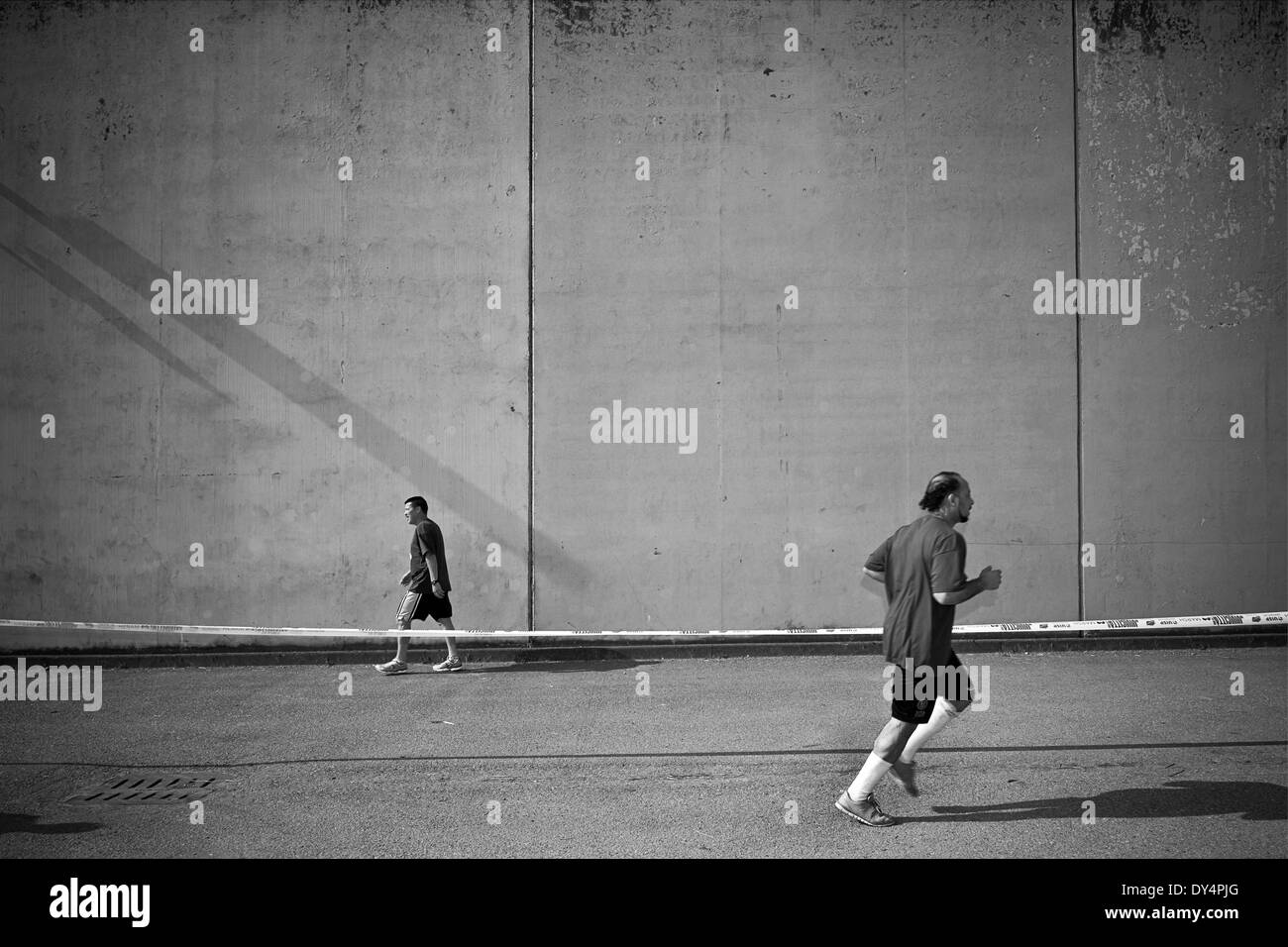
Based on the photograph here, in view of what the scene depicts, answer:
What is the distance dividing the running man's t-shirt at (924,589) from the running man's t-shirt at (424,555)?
6.49m

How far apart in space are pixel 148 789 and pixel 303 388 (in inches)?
257

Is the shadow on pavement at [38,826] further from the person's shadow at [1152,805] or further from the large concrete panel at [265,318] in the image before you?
Answer: the large concrete panel at [265,318]

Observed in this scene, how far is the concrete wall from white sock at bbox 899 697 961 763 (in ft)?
21.5

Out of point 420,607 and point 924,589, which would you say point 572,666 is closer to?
point 420,607

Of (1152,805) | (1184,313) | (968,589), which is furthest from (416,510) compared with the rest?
(1184,313)

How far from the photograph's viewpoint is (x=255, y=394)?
492 inches

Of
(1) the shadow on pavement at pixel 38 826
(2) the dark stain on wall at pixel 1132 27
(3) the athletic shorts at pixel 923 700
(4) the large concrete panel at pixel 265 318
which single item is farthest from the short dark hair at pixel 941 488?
(2) the dark stain on wall at pixel 1132 27

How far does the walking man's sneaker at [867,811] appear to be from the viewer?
18.8 ft

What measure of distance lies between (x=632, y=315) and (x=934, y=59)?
4.64 metres

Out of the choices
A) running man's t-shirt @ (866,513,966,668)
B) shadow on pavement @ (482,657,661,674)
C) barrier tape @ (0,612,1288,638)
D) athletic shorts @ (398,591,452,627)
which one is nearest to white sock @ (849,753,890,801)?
running man's t-shirt @ (866,513,966,668)

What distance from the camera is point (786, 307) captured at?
41.0ft

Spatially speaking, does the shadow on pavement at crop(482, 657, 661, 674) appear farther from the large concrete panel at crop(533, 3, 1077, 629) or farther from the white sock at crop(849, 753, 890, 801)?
the white sock at crop(849, 753, 890, 801)
